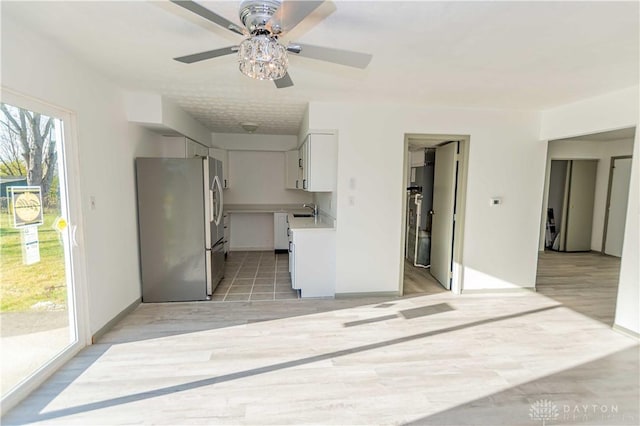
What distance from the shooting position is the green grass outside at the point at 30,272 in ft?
6.22

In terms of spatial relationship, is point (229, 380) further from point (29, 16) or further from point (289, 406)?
point (29, 16)

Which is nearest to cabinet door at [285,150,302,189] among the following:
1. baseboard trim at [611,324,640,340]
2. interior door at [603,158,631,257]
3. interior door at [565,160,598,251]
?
baseboard trim at [611,324,640,340]

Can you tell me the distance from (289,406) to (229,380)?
519 millimetres

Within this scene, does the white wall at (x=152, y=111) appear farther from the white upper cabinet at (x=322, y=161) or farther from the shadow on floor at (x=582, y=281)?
the shadow on floor at (x=582, y=281)

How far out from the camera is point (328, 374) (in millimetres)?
2252

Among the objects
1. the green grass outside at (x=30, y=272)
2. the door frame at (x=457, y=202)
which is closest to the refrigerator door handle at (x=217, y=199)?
the green grass outside at (x=30, y=272)

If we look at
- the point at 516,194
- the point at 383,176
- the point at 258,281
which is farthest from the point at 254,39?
the point at 516,194

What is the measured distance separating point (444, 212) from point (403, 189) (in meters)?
0.93

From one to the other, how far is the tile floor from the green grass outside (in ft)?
5.30

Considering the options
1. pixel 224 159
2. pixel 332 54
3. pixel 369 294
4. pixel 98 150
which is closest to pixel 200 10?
pixel 332 54

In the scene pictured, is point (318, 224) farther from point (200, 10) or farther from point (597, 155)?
point (597, 155)

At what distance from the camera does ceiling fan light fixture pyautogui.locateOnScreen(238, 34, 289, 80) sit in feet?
4.63

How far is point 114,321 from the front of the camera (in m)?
2.97

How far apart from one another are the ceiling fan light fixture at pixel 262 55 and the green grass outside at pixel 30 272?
1.83 metres
